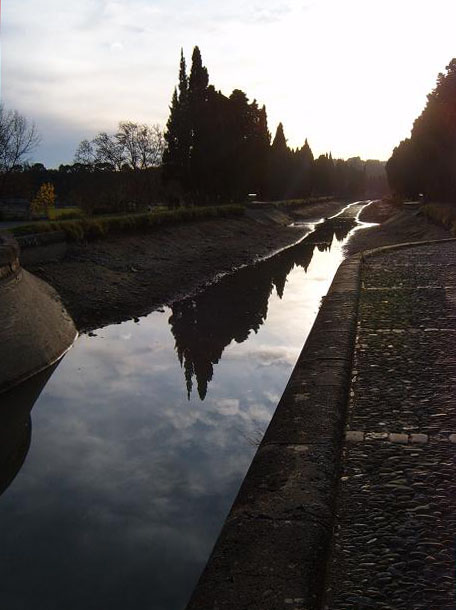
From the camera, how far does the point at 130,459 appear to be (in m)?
5.64

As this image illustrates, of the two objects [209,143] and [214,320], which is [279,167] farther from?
[214,320]

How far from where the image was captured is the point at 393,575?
260 cm

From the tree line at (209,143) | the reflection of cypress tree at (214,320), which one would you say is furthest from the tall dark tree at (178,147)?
the reflection of cypress tree at (214,320)

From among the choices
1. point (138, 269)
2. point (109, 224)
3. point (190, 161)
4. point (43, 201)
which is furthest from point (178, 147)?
point (138, 269)

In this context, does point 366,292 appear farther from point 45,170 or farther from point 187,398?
point 45,170

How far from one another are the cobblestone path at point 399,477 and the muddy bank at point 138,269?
Result: 7.72 m

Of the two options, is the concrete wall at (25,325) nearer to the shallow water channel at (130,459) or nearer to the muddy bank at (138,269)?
the shallow water channel at (130,459)

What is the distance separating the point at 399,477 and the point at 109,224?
19344 millimetres

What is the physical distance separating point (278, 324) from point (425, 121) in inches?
Answer: 1317

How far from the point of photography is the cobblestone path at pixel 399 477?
8.38 ft

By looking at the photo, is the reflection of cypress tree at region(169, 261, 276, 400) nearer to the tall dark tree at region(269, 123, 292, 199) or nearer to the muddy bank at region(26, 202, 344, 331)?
the muddy bank at region(26, 202, 344, 331)

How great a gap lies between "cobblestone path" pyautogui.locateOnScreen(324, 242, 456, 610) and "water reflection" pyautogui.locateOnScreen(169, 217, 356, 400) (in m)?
2.90

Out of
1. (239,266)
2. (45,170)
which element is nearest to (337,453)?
(239,266)

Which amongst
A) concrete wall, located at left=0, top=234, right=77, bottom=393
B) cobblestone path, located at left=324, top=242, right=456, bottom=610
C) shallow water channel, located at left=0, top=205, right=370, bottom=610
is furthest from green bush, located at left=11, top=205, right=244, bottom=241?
cobblestone path, located at left=324, top=242, right=456, bottom=610
